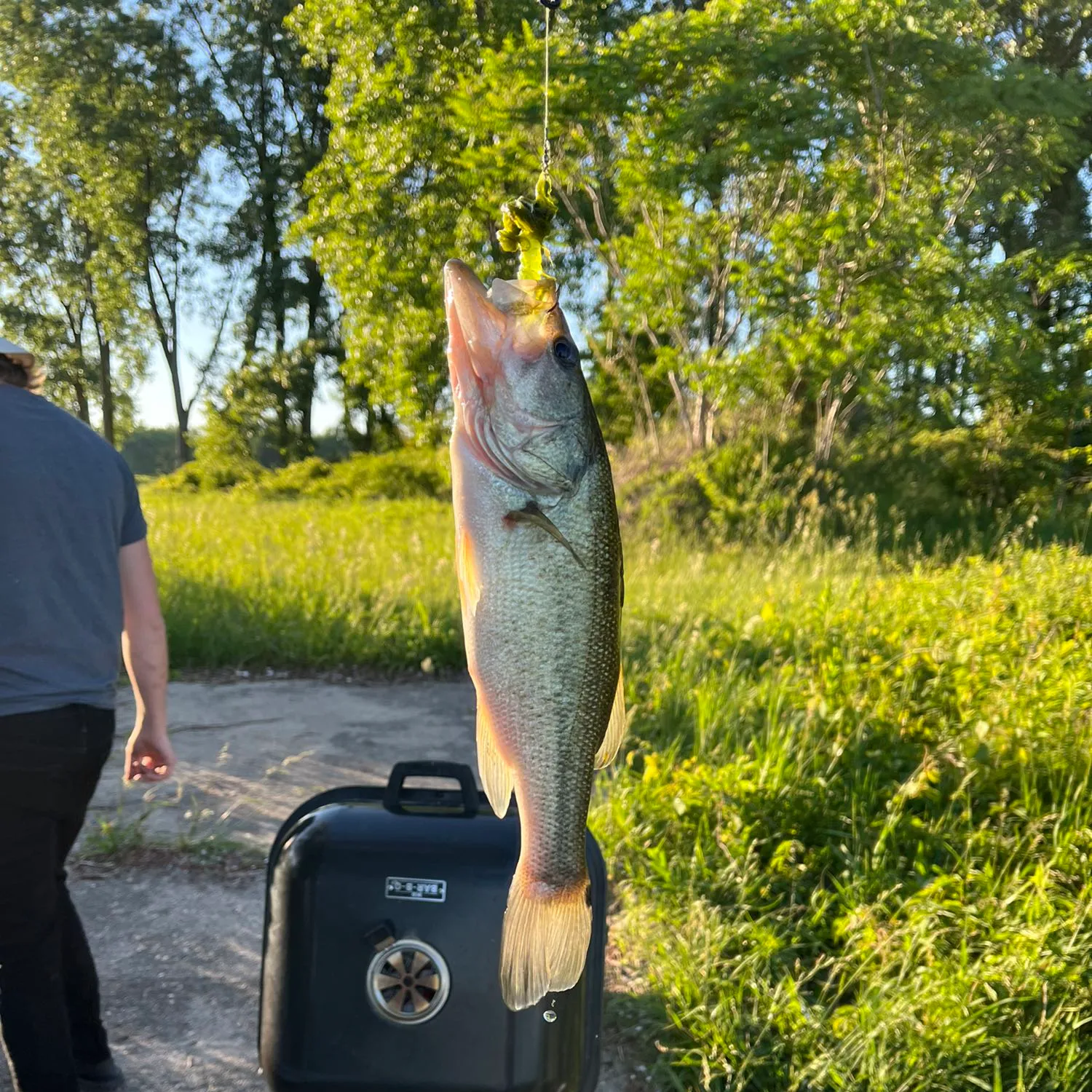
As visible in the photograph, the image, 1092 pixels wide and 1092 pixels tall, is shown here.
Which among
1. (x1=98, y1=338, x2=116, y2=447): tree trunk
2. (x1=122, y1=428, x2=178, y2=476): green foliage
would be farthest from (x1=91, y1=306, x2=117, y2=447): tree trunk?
(x1=122, y1=428, x2=178, y2=476): green foliage

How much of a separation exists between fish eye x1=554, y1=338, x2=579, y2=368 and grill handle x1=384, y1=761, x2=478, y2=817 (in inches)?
51.8

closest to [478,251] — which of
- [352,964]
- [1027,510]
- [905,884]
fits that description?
[1027,510]

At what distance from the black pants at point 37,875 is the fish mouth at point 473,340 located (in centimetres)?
176

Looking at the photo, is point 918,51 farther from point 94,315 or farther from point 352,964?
point 94,315

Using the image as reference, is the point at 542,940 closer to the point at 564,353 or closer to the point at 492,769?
the point at 492,769

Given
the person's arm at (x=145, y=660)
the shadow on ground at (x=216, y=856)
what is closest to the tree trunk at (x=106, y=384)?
the shadow on ground at (x=216, y=856)

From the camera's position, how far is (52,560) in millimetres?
2473

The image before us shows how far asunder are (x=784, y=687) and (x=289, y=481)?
748 inches

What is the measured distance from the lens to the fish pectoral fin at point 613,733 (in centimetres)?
128

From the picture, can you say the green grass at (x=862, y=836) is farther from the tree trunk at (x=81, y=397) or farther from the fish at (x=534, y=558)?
the tree trunk at (x=81, y=397)

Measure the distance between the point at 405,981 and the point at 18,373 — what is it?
1.80 meters

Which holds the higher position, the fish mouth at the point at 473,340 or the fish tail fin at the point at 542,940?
the fish mouth at the point at 473,340

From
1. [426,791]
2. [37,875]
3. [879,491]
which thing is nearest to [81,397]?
[879,491]

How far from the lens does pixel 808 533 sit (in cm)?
903
